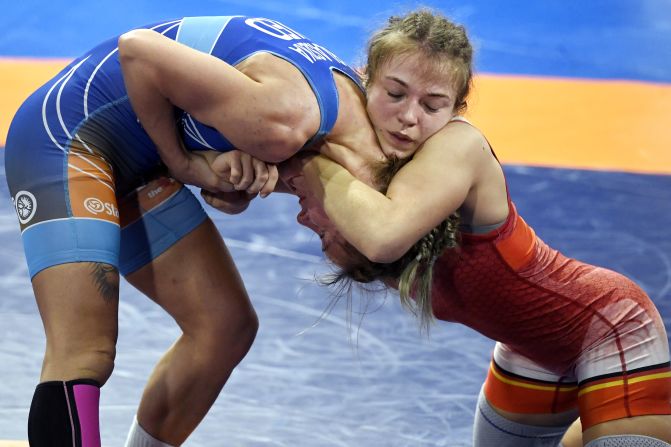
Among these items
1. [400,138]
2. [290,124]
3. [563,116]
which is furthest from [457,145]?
[563,116]

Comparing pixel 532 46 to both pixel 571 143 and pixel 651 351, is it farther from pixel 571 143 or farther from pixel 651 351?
pixel 651 351

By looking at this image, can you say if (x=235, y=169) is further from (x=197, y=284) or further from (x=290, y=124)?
(x=197, y=284)

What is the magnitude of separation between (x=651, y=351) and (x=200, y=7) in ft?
21.8

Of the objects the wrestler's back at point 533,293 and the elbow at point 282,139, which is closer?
the elbow at point 282,139

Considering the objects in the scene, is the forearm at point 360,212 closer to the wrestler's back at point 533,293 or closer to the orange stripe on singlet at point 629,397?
the wrestler's back at point 533,293

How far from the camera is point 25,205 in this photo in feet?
9.14

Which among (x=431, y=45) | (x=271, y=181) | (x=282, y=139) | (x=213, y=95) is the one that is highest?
(x=431, y=45)

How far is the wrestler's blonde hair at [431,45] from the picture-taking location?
8.83 ft

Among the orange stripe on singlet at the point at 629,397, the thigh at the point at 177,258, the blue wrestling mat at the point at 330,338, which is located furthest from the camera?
the blue wrestling mat at the point at 330,338

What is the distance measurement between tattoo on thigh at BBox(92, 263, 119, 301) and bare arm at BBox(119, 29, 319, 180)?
38 centimetres

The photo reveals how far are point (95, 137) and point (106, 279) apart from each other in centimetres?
38

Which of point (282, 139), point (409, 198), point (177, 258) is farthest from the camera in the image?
point (177, 258)

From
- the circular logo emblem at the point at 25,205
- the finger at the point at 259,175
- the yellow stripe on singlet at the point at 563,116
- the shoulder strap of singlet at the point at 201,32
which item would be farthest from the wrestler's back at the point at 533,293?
the yellow stripe on singlet at the point at 563,116

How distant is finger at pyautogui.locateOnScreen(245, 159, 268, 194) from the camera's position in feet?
9.12
